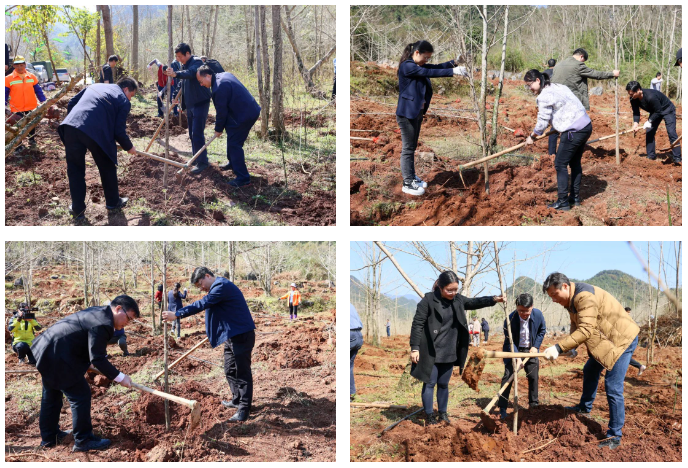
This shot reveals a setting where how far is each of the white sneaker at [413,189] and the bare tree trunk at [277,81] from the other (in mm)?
1995

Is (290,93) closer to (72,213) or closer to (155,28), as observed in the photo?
(72,213)

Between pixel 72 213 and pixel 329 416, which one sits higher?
pixel 72 213

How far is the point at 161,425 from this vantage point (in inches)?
166

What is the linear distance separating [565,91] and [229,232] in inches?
129

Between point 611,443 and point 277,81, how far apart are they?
5.11 m

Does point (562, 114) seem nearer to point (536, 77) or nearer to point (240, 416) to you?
point (536, 77)

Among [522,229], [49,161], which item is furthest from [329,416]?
[49,161]

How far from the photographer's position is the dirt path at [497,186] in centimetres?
506

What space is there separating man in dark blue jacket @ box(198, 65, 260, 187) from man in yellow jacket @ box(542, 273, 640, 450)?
325 centimetres

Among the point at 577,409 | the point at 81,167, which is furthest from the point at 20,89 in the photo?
the point at 577,409

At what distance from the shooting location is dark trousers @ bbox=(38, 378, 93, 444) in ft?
12.4

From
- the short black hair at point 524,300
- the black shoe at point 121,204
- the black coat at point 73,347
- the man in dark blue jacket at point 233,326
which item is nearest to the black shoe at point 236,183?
the black shoe at point 121,204

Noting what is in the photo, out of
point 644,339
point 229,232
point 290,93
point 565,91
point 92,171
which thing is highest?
point 290,93

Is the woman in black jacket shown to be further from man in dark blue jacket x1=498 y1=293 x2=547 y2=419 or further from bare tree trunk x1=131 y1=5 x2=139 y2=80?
bare tree trunk x1=131 y1=5 x2=139 y2=80
